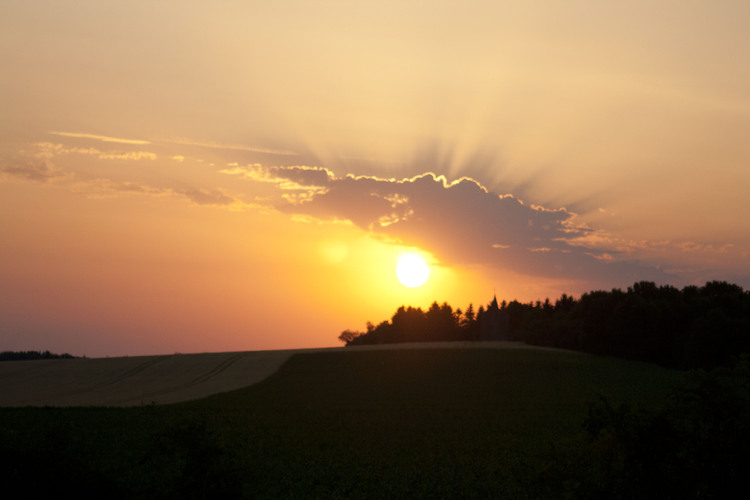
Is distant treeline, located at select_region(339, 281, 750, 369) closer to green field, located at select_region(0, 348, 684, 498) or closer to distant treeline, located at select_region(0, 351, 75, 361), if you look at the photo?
green field, located at select_region(0, 348, 684, 498)

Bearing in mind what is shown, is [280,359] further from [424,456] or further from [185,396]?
[424,456]

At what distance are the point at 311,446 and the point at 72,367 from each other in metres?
64.9

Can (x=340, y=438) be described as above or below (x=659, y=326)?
below

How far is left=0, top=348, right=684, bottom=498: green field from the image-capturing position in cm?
1273

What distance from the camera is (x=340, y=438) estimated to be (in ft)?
116

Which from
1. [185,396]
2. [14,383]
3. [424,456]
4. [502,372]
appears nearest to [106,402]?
[185,396]

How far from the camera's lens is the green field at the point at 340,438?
41.8ft

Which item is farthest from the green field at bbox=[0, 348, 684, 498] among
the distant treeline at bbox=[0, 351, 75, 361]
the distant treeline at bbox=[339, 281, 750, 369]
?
the distant treeline at bbox=[0, 351, 75, 361]

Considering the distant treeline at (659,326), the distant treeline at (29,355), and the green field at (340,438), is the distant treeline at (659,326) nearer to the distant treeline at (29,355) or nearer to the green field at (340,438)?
the green field at (340,438)

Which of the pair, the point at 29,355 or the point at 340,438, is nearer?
the point at 340,438

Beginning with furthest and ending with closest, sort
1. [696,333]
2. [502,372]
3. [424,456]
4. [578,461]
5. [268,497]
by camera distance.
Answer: [696,333], [502,372], [424,456], [268,497], [578,461]

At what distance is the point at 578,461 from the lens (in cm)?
1244

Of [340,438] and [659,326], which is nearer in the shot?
[340,438]

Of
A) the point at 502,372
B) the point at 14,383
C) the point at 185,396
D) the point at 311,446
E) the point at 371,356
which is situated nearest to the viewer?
the point at 311,446
